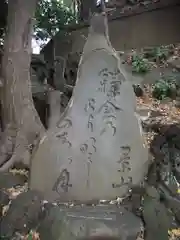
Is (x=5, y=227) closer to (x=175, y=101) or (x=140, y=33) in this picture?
(x=175, y=101)

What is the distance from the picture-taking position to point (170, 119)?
6.05m

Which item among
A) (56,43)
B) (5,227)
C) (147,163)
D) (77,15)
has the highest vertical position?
(77,15)

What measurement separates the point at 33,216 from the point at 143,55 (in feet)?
20.2

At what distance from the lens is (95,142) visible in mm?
3295

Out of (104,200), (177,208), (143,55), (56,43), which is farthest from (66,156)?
(56,43)

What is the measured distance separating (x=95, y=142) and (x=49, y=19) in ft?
20.8

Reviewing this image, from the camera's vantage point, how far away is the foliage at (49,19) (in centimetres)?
878

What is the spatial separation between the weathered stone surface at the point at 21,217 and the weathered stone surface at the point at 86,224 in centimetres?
9

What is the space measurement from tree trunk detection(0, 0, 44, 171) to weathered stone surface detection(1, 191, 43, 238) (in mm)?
1555

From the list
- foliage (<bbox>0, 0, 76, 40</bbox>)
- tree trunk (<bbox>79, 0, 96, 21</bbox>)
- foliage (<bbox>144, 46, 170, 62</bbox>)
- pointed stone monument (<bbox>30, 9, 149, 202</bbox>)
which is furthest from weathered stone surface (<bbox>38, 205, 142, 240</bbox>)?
Answer: tree trunk (<bbox>79, 0, 96, 21</bbox>)

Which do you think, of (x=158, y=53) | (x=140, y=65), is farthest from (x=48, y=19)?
(x=158, y=53)

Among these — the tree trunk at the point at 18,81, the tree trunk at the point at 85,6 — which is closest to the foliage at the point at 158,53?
the tree trunk at the point at 85,6

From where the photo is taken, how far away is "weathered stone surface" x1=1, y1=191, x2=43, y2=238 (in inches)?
112

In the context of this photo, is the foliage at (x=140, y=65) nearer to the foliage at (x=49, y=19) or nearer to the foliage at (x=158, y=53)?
the foliage at (x=158, y=53)
